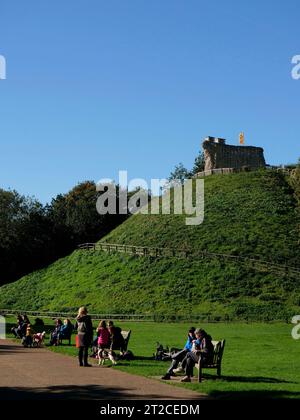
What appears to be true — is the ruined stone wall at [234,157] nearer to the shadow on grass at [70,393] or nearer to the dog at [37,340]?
the dog at [37,340]

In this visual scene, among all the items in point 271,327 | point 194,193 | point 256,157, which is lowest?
point 271,327

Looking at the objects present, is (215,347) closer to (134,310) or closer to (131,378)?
(131,378)

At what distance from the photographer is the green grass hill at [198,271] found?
49969mm

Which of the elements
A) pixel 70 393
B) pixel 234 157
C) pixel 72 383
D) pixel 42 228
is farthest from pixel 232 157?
pixel 70 393

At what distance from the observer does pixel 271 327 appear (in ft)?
128

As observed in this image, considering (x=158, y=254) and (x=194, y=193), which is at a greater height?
(x=194, y=193)

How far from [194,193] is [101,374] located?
65.6 metres

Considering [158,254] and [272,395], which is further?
[158,254]

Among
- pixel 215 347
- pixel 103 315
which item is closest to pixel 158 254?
pixel 103 315

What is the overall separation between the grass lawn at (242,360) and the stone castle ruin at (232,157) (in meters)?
53.8

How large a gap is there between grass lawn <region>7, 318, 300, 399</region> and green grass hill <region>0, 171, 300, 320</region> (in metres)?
9.88

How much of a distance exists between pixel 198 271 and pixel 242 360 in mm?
35574

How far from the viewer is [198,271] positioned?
5697 cm
